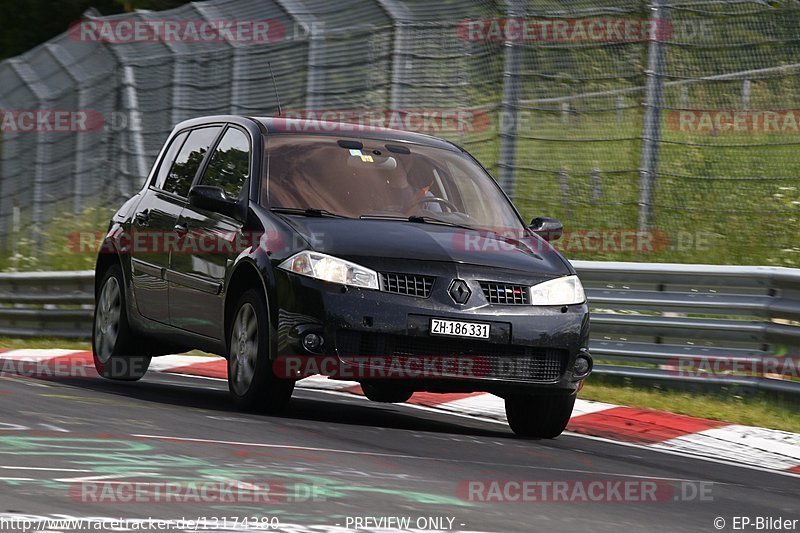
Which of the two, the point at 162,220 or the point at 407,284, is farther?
the point at 162,220

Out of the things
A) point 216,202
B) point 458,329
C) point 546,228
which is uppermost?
point 216,202

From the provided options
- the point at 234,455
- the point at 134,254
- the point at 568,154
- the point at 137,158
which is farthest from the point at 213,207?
the point at 137,158

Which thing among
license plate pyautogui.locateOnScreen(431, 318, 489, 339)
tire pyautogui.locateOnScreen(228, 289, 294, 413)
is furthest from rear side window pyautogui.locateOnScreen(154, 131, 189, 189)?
license plate pyautogui.locateOnScreen(431, 318, 489, 339)

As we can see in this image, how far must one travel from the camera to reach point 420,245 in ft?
29.0

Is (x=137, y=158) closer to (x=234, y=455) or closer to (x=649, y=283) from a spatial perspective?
(x=649, y=283)

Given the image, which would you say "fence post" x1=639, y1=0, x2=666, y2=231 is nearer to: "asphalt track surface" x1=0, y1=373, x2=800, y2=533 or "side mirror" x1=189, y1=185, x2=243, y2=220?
"asphalt track surface" x1=0, y1=373, x2=800, y2=533

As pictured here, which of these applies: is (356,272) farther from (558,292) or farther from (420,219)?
(558,292)

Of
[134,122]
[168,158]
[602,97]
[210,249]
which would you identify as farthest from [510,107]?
[134,122]

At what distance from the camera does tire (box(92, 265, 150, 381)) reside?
36.6 feet

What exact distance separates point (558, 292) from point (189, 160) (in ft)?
9.49

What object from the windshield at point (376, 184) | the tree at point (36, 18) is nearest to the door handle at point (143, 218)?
the windshield at point (376, 184)

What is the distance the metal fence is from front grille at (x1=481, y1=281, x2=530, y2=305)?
5.12 metres

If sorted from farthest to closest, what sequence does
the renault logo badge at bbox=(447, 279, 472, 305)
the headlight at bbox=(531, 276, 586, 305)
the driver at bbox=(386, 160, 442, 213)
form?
1. the driver at bbox=(386, 160, 442, 213)
2. the headlight at bbox=(531, 276, 586, 305)
3. the renault logo badge at bbox=(447, 279, 472, 305)

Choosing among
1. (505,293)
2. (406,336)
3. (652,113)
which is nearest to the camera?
(406,336)
